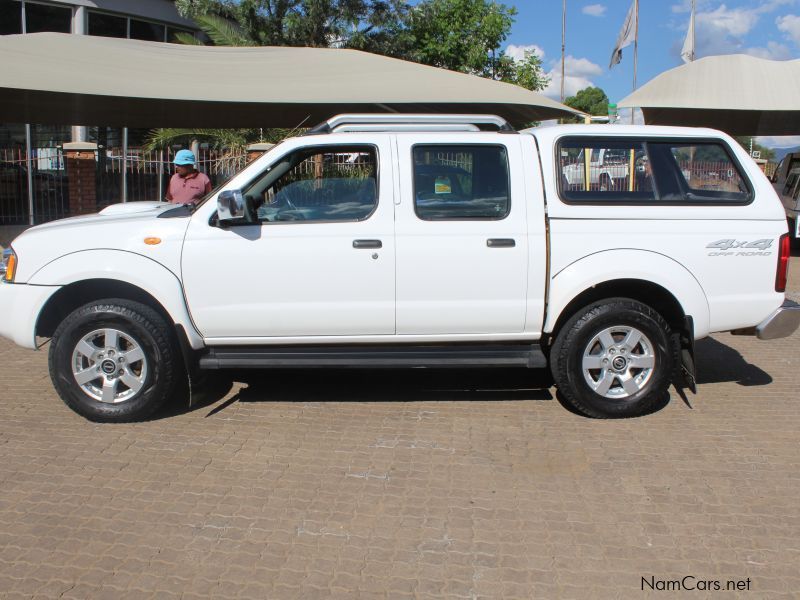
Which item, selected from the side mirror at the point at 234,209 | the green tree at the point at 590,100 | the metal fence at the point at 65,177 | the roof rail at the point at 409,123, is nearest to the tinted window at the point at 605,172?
the roof rail at the point at 409,123

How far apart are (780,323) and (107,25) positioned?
16838mm

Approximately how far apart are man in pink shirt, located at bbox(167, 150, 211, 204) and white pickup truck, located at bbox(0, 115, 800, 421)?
301 cm

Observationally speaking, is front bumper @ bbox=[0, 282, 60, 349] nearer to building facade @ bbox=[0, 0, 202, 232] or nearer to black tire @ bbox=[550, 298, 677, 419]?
black tire @ bbox=[550, 298, 677, 419]

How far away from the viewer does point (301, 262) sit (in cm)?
488

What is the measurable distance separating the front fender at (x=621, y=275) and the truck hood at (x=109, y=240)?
2.53 meters

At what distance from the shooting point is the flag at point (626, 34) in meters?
21.9

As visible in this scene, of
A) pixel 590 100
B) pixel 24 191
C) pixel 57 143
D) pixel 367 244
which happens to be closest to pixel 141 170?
pixel 57 143

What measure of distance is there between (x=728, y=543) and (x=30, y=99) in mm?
8802

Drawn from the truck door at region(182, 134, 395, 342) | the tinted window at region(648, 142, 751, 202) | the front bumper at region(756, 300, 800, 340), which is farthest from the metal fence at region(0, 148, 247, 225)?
the front bumper at region(756, 300, 800, 340)

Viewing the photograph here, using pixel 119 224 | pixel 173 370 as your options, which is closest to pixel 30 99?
pixel 119 224

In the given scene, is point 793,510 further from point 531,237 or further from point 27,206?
point 27,206

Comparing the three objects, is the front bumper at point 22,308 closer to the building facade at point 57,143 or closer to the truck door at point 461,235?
the truck door at point 461,235

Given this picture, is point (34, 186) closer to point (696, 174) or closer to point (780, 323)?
point (696, 174)

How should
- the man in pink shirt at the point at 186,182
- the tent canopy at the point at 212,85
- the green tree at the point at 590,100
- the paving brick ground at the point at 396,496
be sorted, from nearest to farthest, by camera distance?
the paving brick ground at the point at 396,496 < the man in pink shirt at the point at 186,182 < the tent canopy at the point at 212,85 < the green tree at the point at 590,100
